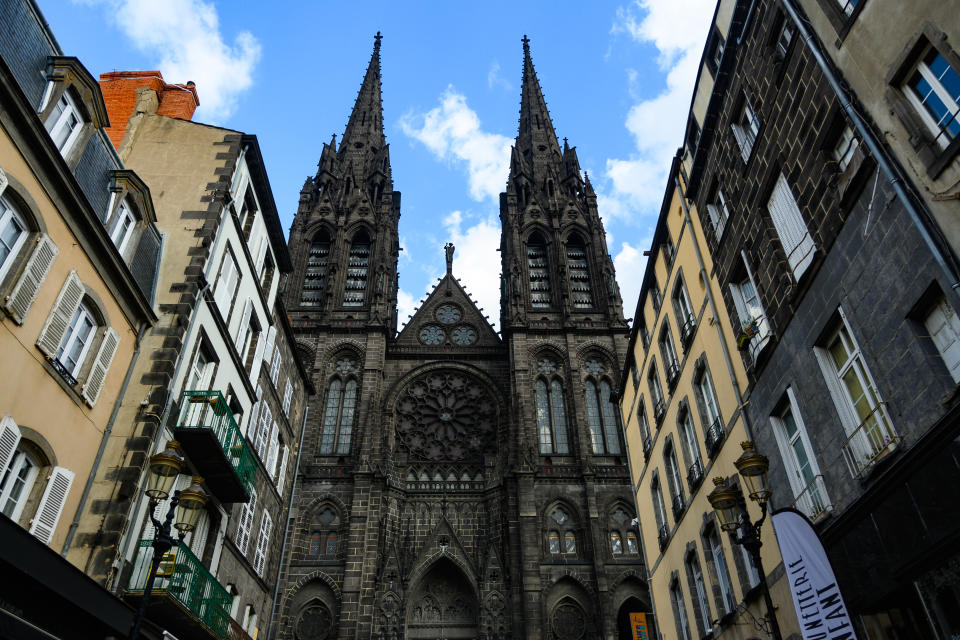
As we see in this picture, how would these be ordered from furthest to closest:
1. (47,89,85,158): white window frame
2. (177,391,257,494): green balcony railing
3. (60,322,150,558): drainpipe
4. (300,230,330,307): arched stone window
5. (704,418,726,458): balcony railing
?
(300,230,330,307): arched stone window
(704,418,726,458): balcony railing
(177,391,257,494): green balcony railing
(47,89,85,158): white window frame
(60,322,150,558): drainpipe

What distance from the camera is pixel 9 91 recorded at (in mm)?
9047

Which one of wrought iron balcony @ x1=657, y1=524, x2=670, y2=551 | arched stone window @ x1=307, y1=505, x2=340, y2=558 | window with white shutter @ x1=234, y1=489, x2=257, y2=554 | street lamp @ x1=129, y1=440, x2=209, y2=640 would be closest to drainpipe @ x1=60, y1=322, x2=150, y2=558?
street lamp @ x1=129, y1=440, x2=209, y2=640

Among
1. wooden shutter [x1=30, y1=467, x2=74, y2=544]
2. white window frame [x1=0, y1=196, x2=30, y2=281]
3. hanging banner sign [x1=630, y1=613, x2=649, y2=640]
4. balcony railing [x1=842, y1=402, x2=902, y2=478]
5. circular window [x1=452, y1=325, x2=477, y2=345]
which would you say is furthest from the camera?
circular window [x1=452, y1=325, x2=477, y2=345]

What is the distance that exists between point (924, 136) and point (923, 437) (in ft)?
10.4

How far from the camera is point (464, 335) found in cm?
3962

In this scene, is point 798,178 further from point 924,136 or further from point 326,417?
point 326,417

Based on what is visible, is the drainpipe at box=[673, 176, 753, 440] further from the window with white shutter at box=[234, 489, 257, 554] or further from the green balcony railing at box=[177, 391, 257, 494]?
the window with white shutter at box=[234, 489, 257, 554]

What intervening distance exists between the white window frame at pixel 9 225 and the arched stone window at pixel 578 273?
1252 inches

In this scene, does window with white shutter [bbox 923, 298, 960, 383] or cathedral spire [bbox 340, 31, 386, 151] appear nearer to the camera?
window with white shutter [bbox 923, 298, 960, 383]

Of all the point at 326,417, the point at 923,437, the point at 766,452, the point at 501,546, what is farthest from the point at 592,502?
the point at 923,437

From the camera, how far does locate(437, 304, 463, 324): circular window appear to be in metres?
40.4

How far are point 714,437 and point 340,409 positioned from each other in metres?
24.2

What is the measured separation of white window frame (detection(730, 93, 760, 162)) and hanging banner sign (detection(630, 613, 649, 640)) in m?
16.8

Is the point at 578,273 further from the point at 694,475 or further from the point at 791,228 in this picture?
the point at 791,228
